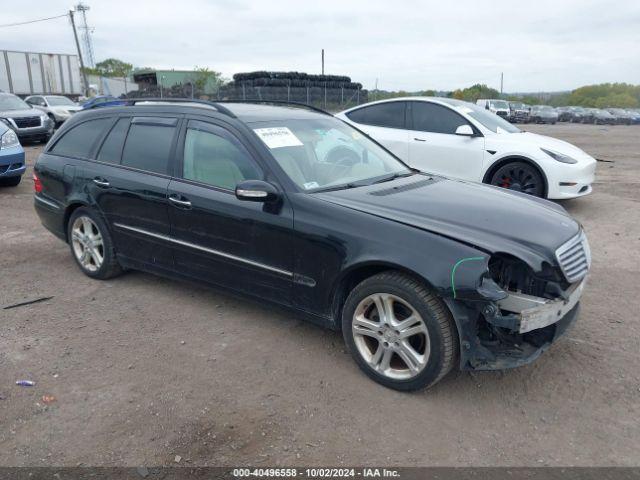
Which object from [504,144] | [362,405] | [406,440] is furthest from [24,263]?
[504,144]

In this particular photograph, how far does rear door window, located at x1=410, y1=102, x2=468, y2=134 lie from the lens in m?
7.99

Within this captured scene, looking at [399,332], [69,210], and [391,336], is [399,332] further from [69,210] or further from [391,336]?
[69,210]

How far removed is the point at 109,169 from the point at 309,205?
216 cm

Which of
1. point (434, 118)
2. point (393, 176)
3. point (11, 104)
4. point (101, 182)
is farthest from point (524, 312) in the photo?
point (11, 104)

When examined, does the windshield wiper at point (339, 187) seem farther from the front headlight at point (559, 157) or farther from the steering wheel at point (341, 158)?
the front headlight at point (559, 157)

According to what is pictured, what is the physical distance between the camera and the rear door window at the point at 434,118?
799 centimetres

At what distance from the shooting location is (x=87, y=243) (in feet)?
16.5

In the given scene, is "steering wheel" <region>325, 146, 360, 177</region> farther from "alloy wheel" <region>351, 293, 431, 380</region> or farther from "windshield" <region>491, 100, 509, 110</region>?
"windshield" <region>491, 100, 509, 110</region>

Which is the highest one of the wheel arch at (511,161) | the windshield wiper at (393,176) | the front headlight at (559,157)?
the windshield wiper at (393,176)

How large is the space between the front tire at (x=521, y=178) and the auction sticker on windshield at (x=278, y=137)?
446cm

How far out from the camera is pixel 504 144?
7.54 meters

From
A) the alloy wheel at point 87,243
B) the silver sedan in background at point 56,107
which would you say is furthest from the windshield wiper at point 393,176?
the silver sedan in background at point 56,107

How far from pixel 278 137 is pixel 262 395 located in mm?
1835

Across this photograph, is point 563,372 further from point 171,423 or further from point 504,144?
point 504,144
